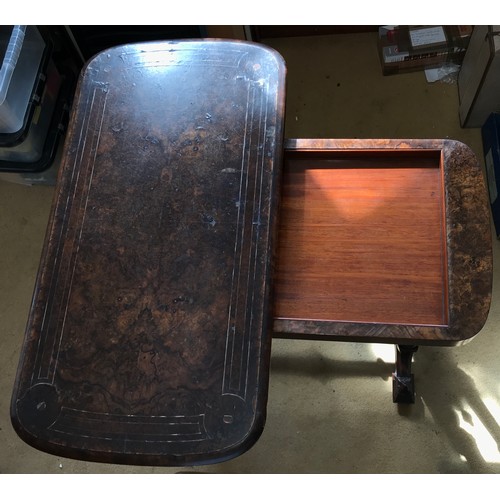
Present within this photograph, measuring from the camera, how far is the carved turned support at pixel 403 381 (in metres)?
1.61

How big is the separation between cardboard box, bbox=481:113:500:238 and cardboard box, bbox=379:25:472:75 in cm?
32

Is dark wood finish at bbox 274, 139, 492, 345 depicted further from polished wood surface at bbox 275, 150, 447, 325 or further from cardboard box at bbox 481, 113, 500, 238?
cardboard box at bbox 481, 113, 500, 238

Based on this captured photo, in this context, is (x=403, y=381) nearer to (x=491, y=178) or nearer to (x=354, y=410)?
(x=354, y=410)

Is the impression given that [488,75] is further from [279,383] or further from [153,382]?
[153,382]

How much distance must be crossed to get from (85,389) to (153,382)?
0.45ft

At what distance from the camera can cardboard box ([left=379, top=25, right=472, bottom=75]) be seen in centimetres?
202

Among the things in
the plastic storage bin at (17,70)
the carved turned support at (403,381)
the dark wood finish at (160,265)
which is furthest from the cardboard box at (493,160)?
the plastic storage bin at (17,70)

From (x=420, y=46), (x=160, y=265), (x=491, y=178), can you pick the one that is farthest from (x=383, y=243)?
(x=420, y=46)

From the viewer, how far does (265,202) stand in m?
1.20

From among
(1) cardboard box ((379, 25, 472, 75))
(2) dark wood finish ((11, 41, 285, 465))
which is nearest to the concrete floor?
(1) cardboard box ((379, 25, 472, 75))

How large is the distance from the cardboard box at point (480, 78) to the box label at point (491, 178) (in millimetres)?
151

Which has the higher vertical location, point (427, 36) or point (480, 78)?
point (427, 36)

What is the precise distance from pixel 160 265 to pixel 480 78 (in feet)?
4.30

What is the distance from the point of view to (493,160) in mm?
1847
